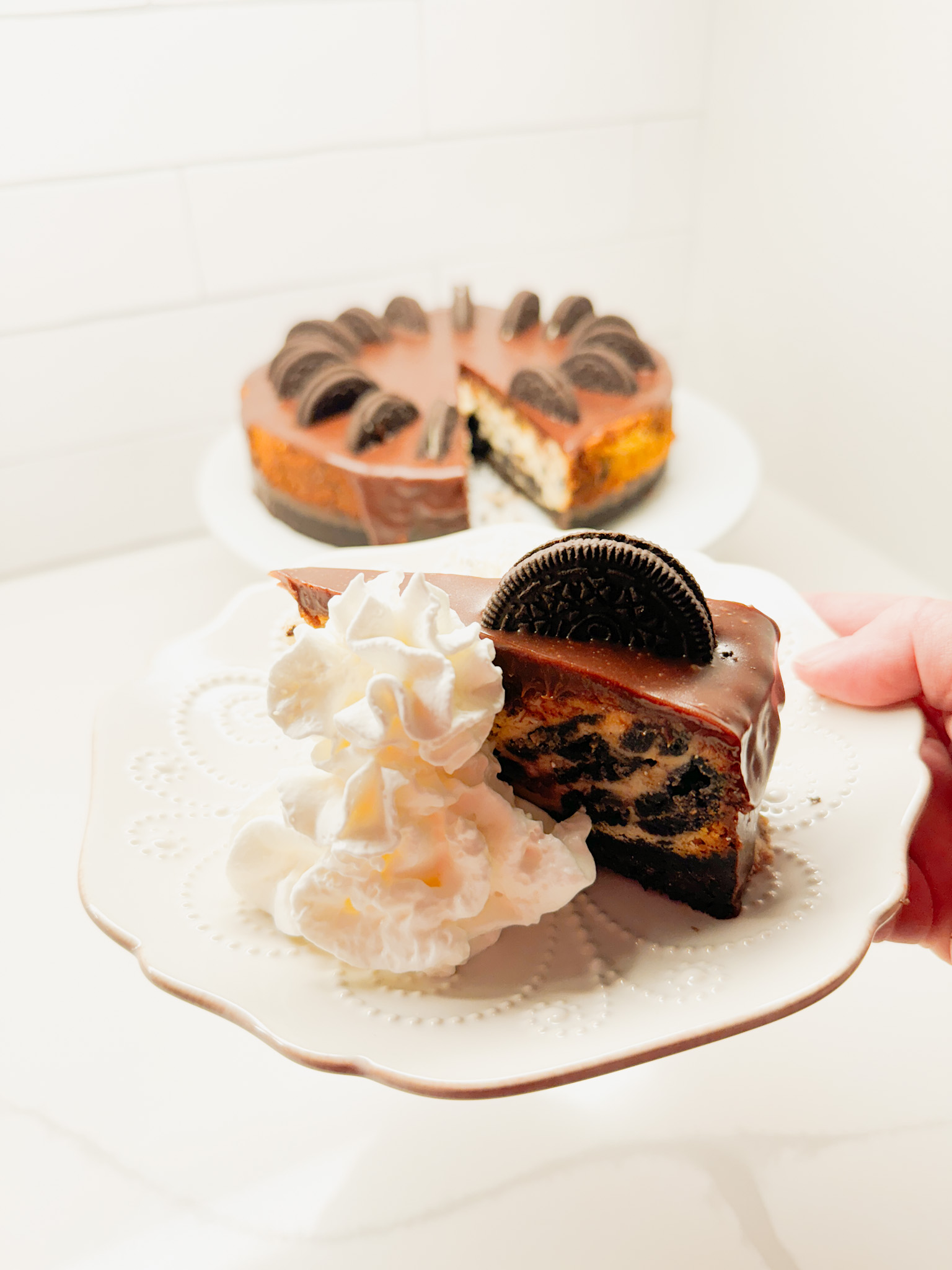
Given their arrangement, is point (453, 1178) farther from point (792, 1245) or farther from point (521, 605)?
point (521, 605)

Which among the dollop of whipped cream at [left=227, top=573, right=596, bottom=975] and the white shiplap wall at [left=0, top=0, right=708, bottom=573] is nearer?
the dollop of whipped cream at [left=227, top=573, right=596, bottom=975]

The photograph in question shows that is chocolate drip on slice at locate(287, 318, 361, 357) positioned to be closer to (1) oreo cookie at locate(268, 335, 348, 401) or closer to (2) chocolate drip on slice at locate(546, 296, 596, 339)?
(1) oreo cookie at locate(268, 335, 348, 401)

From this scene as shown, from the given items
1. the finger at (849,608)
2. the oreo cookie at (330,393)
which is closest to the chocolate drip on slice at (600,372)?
the oreo cookie at (330,393)

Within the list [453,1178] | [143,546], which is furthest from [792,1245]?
[143,546]

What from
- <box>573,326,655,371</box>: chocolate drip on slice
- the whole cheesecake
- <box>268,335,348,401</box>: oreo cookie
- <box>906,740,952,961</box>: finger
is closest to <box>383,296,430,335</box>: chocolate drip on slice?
the whole cheesecake

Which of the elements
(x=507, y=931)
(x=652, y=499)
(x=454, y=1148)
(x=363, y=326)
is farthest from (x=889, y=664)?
(x=363, y=326)

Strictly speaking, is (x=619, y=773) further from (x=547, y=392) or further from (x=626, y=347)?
(x=626, y=347)
